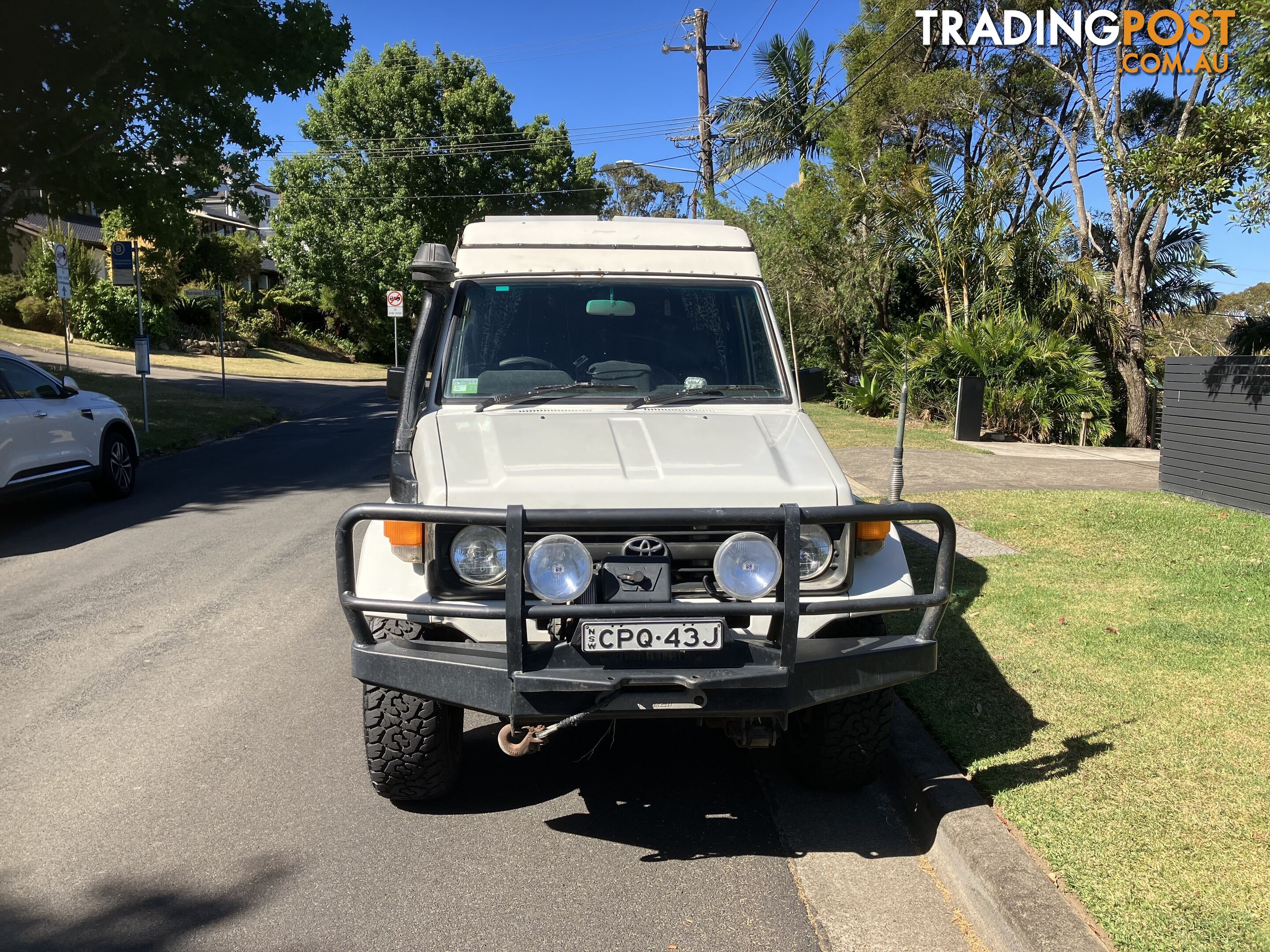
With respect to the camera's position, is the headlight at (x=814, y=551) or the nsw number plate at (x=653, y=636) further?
the headlight at (x=814, y=551)

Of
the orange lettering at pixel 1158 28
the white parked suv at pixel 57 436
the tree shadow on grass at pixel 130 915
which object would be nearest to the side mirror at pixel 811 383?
the tree shadow on grass at pixel 130 915

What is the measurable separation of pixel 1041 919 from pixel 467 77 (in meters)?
42.4

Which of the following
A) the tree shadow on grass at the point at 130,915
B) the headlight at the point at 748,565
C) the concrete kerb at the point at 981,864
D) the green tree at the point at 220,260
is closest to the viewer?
the concrete kerb at the point at 981,864

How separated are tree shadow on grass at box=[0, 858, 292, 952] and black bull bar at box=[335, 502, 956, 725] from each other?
0.82 m

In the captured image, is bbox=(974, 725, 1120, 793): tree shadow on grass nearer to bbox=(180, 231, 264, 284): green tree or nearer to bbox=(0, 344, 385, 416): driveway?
bbox=(0, 344, 385, 416): driveway

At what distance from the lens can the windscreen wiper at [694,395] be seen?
14.8 feet

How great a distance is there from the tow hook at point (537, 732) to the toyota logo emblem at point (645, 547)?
1.65 feet

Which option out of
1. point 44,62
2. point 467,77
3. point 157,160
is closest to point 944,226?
point 157,160

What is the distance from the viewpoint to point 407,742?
3834 millimetres

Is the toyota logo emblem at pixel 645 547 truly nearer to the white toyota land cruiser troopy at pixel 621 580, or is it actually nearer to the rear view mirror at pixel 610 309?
the white toyota land cruiser troopy at pixel 621 580

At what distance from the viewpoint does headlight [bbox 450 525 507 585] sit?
11.5ft

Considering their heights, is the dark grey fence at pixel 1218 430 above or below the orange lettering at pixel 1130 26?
below

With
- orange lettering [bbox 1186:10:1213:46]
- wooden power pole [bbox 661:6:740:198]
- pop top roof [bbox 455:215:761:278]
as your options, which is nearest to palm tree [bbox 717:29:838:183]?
wooden power pole [bbox 661:6:740:198]

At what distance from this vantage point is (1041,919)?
121 inches
